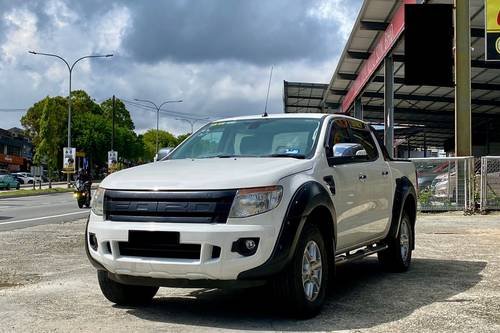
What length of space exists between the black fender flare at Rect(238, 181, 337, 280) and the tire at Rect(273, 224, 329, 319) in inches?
5.1

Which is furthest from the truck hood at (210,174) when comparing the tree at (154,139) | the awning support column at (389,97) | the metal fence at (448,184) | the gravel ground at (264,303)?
the tree at (154,139)

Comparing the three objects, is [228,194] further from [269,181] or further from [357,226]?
[357,226]

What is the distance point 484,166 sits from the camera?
16766 millimetres

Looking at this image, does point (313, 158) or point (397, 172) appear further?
point (397, 172)

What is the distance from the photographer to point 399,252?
7.61 meters

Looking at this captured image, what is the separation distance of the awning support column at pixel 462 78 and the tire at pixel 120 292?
14373 millimetres

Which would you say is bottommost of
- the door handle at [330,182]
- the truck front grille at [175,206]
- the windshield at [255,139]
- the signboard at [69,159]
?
the truck front grille at [175,206]

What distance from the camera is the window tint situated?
5.95 meters

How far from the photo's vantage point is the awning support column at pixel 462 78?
1802 centimetres

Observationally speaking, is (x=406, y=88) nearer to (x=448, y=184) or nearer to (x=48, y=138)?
(x=448, y=184)

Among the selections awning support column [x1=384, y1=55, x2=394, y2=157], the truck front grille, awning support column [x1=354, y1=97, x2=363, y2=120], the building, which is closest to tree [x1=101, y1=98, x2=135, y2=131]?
the building

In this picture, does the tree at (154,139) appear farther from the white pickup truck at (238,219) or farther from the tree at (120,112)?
the white pickup truck at (238,219)

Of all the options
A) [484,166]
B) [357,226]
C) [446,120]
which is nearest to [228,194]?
[357,226]

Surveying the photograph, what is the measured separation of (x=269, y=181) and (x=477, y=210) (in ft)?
44.5
